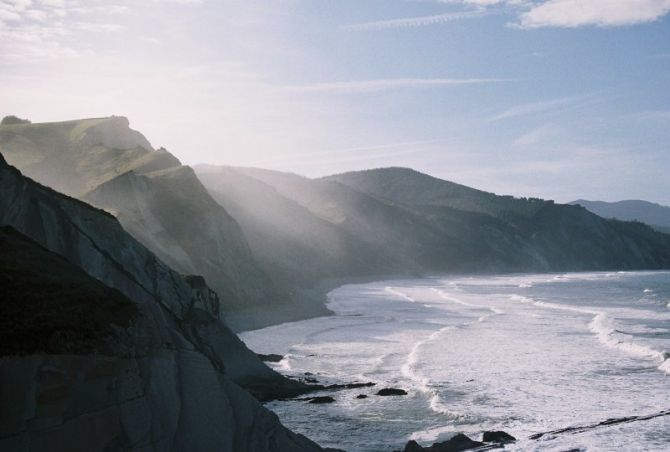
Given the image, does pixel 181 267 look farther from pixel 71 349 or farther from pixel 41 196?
pixel 71 349

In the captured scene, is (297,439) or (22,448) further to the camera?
(297,439)

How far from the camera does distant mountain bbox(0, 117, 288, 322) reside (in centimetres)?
4575

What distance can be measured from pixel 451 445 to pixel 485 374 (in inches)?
499

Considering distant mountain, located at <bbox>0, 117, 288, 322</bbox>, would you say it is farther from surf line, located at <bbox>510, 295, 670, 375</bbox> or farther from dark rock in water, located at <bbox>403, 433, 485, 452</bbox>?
dark rock in water, located at <bbox>403, 433, 485, 452</bbox>

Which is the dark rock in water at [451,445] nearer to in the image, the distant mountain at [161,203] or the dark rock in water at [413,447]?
the dark rock in water at [413,447]

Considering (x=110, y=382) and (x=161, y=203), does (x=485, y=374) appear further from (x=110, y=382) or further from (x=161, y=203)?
(x=161, y=203)

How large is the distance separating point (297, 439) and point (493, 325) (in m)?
39.6

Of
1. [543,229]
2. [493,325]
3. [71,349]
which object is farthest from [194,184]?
[543,229]

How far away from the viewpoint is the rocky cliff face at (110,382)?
8.34 metres

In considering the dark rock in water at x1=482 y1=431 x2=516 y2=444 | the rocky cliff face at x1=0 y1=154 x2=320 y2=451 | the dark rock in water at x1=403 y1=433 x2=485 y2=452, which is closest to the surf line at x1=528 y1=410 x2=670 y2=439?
the dark rock in water at x1=482 y1=431 x2=516 y2=444

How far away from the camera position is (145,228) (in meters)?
44.1

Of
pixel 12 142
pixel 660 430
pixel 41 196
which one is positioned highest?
pixel 12 142

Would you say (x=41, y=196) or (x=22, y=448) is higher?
(x=41, y=196)

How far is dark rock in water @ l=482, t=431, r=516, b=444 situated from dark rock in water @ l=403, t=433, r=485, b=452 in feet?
1.61
